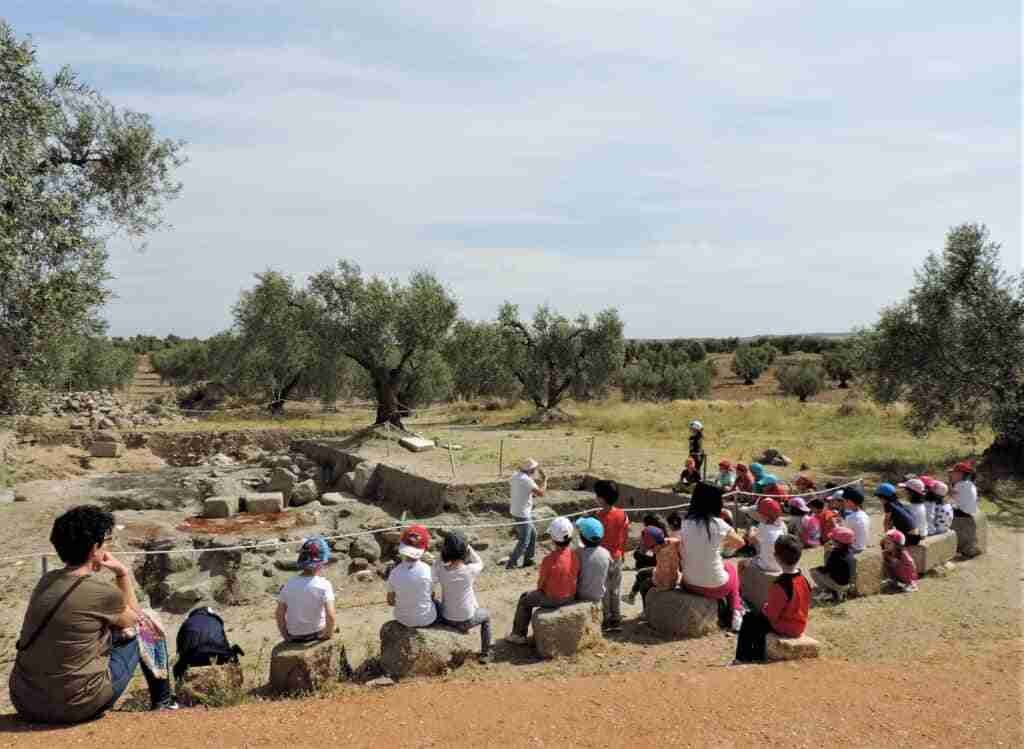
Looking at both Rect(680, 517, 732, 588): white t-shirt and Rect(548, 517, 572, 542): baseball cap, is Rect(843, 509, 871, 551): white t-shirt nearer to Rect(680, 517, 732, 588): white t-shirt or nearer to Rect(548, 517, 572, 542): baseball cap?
Rect(680, 517, 732, 588): white t-shirt

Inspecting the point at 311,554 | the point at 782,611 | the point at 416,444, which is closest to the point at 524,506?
the point at 311,554

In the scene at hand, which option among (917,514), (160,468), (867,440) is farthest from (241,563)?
(867,440)

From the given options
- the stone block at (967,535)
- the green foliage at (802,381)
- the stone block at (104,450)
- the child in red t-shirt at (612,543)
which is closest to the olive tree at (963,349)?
the stone block at (967,535)

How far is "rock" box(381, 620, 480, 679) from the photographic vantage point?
6.49 meters

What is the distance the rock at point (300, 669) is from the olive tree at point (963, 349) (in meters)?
18.3

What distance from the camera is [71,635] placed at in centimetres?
501

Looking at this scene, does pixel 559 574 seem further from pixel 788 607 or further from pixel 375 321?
pixel 375 321

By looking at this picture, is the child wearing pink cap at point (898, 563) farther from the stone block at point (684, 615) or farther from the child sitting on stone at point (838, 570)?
the stone block at point (684, 615)

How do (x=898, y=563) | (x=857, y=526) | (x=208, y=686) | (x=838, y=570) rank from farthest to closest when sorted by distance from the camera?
(x=857, y=526), (x=898, y=563), (x=838, y=570), (x=208, y=686)

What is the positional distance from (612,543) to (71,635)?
5752 millimetres

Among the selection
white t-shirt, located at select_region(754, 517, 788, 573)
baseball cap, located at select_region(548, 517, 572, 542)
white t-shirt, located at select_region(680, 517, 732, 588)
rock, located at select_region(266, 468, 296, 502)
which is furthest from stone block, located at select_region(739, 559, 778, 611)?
rock, located at select_region(266, 468, 296, 502)

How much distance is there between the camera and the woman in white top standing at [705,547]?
7.31 metres

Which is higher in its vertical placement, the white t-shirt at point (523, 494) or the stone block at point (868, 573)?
the white t-shirt at point (523, 494)

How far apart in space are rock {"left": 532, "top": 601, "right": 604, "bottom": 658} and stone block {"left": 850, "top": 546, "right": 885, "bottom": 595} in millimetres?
3900
